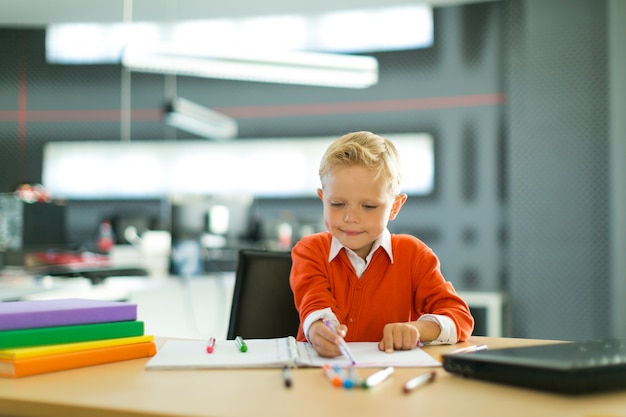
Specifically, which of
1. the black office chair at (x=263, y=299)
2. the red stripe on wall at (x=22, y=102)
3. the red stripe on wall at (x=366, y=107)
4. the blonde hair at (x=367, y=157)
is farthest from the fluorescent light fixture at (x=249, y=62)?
the red stripe on wall at (x=22, y=102)

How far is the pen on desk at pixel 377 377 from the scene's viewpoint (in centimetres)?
78

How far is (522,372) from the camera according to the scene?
2.54ft

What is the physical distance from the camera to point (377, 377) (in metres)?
0.81

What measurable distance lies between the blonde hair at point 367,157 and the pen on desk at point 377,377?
1.74 feet

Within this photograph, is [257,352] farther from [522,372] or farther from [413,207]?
[413,207]

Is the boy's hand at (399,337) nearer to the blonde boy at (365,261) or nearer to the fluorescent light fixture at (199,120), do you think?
the blonde boy at (365,261)

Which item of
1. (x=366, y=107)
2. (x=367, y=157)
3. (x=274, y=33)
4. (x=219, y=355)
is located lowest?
(x=219, y=355)

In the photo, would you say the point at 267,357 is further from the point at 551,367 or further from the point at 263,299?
the point at 263,299

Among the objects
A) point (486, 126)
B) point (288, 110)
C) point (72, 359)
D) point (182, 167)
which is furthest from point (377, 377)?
point (182, 167)

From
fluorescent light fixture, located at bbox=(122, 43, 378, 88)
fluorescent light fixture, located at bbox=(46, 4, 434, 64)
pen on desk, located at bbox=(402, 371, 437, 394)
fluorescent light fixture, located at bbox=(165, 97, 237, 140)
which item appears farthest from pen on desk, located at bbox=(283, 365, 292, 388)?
fluorescent light fixture, located at bbox=(46, 4, 434, 64)

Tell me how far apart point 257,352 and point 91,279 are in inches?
78.4

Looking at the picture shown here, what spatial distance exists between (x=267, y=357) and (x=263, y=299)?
646 mm

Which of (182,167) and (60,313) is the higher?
(182,167)

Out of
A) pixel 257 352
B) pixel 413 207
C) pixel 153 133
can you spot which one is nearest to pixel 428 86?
pixel 413 207
